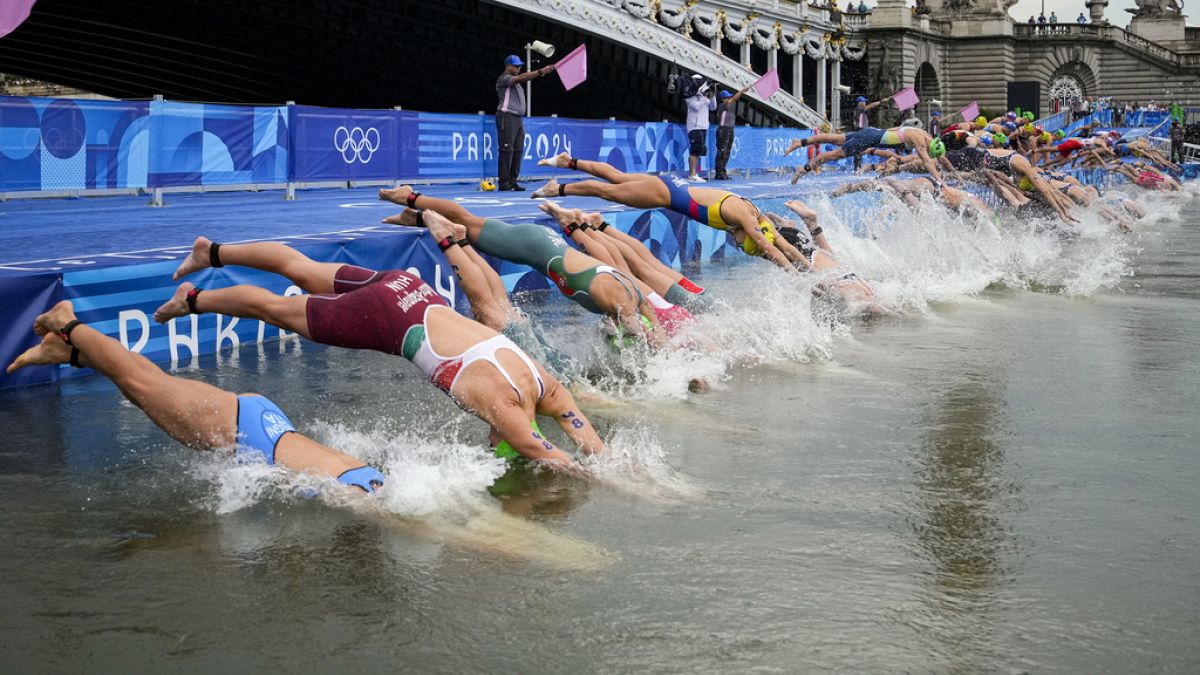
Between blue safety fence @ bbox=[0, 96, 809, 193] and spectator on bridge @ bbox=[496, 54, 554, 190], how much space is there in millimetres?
1296

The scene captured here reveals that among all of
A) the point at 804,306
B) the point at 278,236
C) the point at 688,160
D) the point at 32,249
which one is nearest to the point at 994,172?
the point at 688,160

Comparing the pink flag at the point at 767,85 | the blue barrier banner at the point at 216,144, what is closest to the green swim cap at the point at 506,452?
the blue barrier banner at the point at 216,144

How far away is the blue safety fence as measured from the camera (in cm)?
1478

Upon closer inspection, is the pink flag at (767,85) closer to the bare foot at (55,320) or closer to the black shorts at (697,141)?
the black shorts at (697,141)

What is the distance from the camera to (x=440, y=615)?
4832mm

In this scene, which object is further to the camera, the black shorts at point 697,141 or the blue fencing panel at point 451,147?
the black shorts at point 697,141

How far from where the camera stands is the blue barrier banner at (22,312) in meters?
8.58

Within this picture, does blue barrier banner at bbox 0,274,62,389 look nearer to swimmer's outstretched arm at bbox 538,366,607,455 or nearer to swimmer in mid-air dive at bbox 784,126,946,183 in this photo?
swimmer's outstretched arm at bbox 538,366,607,455

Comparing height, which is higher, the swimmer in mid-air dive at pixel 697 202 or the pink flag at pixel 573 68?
the pink flag at pixel 573 68

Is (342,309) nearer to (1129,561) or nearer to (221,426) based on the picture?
(221,426)

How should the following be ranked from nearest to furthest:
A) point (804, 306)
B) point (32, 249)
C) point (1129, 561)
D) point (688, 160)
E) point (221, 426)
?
point (1129, 561) < point (221, 426) < point (32, 249) < point (804, 306) < point (688, 160)

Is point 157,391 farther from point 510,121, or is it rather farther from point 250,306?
point 510,121

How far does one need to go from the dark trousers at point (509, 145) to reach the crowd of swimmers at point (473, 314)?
7.42 m

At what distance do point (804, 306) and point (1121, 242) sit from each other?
46.7ft
